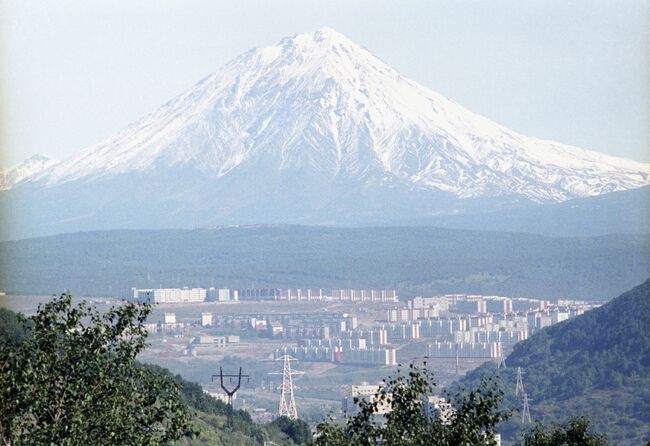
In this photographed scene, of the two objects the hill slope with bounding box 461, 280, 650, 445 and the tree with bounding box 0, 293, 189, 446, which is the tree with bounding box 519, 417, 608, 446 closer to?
the tree with bounding box 0, 293, 189, 446

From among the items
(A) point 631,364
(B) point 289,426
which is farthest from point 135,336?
(A) point 631,364

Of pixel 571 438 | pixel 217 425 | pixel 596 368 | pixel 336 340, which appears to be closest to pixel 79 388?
pixel 571 438

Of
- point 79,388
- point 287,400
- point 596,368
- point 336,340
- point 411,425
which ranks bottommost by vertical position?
point 411,425

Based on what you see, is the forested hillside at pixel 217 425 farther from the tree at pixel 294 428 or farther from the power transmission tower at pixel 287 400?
the power transmission tower at pixel 287 400

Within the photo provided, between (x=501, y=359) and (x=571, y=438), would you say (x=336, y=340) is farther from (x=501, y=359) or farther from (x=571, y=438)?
(x=571, y=438)

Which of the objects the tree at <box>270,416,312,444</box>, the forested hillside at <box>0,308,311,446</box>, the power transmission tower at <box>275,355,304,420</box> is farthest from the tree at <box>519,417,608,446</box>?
the power transmission tower at <box>275,355,304,420</box>

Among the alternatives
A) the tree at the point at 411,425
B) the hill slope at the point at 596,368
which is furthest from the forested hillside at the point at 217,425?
the tree at the point at 411,425

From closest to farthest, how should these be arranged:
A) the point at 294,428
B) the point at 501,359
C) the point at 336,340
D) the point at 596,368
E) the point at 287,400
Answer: the point at 294,428 < the point at 596,368 < the point at 287,400 < the point at 501,359 < the point at 336,340
